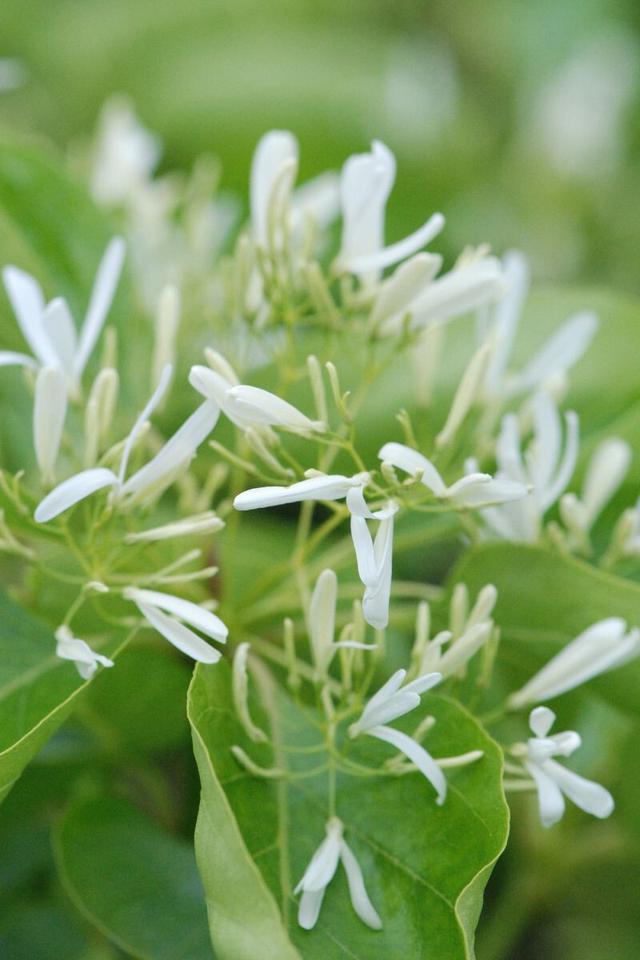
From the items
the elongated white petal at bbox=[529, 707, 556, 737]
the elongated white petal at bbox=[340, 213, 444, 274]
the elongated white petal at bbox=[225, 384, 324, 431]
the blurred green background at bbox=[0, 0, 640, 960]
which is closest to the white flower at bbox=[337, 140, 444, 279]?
the elongated white petal at bbox=[340, 213, 444, 274]

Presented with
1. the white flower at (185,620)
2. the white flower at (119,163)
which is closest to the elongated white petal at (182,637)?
the white flower at (185,620)

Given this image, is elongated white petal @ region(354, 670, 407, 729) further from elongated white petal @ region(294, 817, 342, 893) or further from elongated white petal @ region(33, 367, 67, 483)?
elongated white petal @ region(33, 367, 67, 483)

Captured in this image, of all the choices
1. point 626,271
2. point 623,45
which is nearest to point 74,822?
point 626,271

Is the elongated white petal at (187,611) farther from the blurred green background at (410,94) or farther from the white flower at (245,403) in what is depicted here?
the blurred green background at (410,94)

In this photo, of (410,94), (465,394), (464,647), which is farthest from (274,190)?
(410,94)

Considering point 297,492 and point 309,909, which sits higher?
point 297,492

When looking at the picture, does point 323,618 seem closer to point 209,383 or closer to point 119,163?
point 209,383
